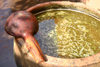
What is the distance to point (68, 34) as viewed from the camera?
204cm

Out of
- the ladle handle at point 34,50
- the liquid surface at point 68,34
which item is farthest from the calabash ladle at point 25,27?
the liquid surface at point 68,34

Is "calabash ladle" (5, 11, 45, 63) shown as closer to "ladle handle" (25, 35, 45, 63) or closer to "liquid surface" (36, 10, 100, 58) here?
"ladle handle" (25, 35, 45, 63)

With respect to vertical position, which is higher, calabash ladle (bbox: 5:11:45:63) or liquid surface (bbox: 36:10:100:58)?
calabash ladle (bbox: 5:11:45:63)

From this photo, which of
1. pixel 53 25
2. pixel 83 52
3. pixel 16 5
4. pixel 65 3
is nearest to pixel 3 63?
pixel 53 25

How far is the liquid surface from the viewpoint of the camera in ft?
5.74

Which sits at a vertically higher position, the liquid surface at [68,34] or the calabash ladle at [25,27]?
the calabash ladle at [25,27]

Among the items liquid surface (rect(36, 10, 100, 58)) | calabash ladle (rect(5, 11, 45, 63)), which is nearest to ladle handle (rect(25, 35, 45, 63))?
calabash ladle (rect(5, 11, 45, 63))

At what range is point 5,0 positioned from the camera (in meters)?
3.74

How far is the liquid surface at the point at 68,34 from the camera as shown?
5.74 feet

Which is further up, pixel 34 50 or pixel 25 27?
pixel 25 27

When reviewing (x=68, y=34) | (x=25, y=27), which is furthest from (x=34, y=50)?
(x=68, y=34)

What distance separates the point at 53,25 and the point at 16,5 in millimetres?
1737

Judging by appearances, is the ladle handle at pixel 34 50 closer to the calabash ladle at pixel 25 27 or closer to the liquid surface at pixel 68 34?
the calabash ladle at pixel 25 27

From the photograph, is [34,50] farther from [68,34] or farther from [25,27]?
[68,34]
